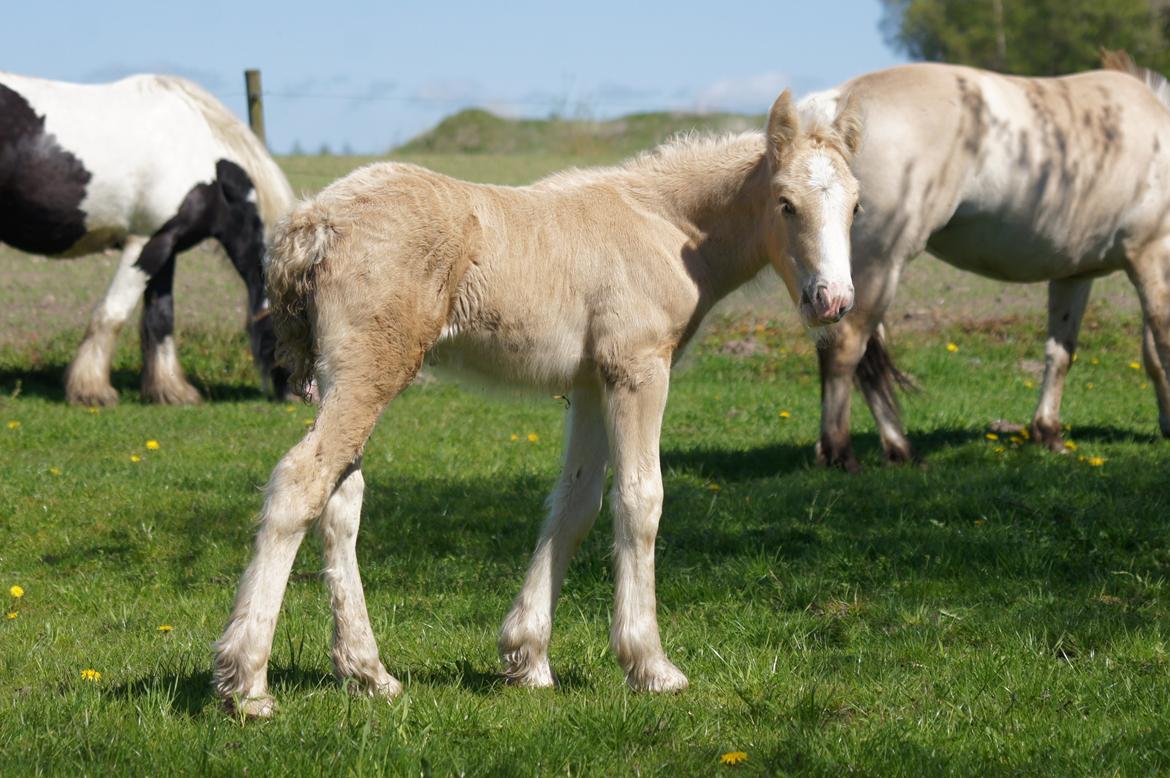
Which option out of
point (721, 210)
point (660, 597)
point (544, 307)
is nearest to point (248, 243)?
point (660, 597)

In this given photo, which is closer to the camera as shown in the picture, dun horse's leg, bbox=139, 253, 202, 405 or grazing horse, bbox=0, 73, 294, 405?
grazing horse, bbox=0, 73, 294, 405

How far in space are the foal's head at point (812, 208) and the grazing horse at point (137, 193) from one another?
25.7 ft

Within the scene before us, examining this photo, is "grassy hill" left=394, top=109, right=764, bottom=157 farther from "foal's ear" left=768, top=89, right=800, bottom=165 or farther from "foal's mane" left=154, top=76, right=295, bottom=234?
"foal's ear" left=768, top=89, right=800, bottom=165

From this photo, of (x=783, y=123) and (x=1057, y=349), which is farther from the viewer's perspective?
(x=1057, y=349)

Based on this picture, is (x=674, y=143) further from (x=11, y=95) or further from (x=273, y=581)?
(x=11, y=95)

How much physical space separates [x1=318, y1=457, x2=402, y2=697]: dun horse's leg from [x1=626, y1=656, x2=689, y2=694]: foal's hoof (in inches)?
32.4

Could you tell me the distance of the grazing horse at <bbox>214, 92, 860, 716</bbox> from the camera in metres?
4.10

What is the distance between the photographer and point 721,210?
4.78m

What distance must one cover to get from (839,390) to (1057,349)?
217 cm

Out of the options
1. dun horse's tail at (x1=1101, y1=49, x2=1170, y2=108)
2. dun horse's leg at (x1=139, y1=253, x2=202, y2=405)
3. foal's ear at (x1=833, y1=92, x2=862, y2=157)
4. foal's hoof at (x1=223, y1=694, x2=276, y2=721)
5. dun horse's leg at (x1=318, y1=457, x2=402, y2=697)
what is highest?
foal's ear at (x1=833, y1=92, x2=862, y2=157)

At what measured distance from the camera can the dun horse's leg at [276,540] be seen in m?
3.93

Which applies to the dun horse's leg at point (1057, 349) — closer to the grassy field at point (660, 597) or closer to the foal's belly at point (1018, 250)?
the grassy field at point (660, 597)

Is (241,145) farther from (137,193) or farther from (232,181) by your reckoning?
(137,193)

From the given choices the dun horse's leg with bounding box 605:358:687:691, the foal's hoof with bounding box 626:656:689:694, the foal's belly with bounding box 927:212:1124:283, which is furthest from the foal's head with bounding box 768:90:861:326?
the foal's belly with bounding box 927:212:1124:283
